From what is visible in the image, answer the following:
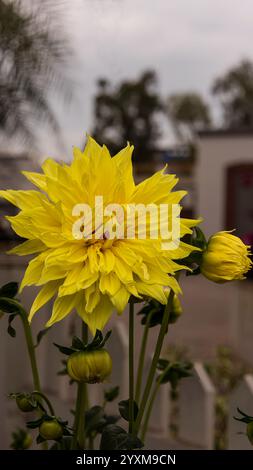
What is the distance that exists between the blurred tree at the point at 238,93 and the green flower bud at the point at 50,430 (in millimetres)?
21513

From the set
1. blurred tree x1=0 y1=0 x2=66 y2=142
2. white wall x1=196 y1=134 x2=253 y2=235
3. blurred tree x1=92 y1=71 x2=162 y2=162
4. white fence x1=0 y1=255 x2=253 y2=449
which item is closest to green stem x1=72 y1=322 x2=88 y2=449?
white fence x1=0 y1=255 x2=253 y2=449

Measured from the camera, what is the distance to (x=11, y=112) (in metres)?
3.52

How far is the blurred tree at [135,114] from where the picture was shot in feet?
59.2

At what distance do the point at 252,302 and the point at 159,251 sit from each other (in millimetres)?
3544

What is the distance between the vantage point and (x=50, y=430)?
18.9 inches

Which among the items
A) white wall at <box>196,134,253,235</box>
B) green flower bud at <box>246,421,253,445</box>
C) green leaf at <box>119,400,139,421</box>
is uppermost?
white wall at <box>196,134,253,235</box>

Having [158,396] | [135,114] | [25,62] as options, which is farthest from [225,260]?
[135,114]

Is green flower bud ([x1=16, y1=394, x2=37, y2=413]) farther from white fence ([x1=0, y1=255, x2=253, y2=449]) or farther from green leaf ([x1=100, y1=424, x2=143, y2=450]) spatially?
white fence ([x1=0, y1=255, x2=253, y2=449])

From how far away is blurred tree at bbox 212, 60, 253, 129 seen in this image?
21719mm

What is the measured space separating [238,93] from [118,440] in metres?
22.5

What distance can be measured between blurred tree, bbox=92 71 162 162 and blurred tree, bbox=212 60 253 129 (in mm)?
3026

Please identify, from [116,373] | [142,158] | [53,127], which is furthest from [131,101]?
[116,373]

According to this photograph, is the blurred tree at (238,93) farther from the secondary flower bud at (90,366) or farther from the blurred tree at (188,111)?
the secondary flower bud at (90,366)
